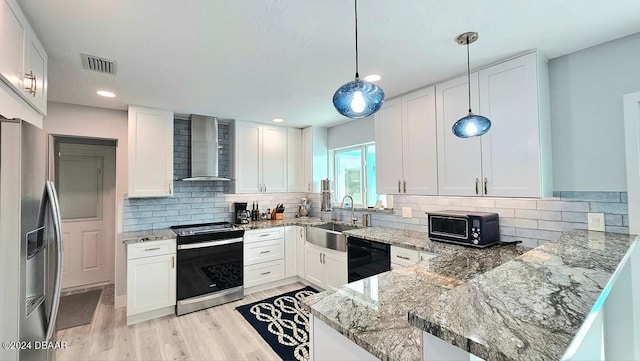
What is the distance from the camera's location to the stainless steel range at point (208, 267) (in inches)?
123

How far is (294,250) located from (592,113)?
11.2ft

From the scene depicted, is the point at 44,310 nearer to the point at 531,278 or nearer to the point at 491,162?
the point at 531,278

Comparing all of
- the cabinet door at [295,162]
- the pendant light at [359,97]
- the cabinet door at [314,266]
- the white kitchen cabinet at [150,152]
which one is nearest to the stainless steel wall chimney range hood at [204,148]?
the white kitchen cabinet at [150,152]

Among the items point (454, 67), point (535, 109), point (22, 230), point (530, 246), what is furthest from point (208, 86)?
point (530, 246)

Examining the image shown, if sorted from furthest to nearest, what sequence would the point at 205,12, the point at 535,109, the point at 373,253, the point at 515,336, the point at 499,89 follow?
the point at 373,253
the point at 499,89
the point at 535,109
the point at 205,12
the point at 515,336

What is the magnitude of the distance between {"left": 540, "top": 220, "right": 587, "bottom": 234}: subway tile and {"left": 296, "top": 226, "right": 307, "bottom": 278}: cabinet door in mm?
2693

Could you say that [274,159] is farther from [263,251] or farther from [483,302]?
[483,302]

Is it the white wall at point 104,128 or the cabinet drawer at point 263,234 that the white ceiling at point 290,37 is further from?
the cabinet drawer at point 263,234

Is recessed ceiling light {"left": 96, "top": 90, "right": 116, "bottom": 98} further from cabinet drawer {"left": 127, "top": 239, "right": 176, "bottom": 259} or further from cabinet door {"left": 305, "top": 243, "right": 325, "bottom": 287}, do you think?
cabinet door {"left": 305, "top": 243, "right": 325, "bottom": 287}

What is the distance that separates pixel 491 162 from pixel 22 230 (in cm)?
290

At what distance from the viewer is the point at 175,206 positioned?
3729 millimetres

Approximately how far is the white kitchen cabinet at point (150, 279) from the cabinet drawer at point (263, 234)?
2.83 feet

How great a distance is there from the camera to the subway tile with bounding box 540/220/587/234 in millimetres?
2057

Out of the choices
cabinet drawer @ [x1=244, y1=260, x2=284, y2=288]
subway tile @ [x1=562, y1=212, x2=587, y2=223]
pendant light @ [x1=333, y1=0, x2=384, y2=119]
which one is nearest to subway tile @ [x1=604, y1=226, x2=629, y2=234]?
subway tile @ [x1=562, y1=212, x2=587, y2=223]
